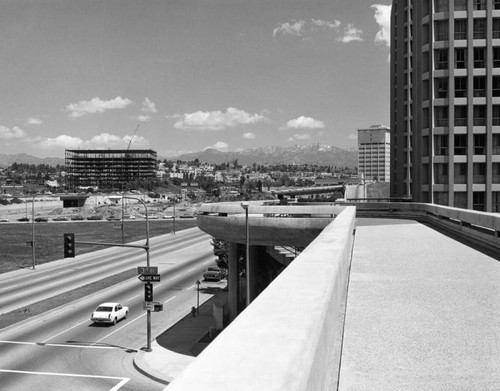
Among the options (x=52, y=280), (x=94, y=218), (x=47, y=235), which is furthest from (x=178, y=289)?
(x=94, y=218)

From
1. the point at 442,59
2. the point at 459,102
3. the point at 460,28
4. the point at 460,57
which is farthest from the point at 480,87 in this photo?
the point at 460,28

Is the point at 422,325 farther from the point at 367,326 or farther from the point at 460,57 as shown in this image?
the point at 460,57

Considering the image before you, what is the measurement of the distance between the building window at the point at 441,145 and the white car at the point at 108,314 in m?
28.6

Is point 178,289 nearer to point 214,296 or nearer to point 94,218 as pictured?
point 214,296

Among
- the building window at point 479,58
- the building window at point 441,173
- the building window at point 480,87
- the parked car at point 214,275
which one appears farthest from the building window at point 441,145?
the parked car at point 214,275

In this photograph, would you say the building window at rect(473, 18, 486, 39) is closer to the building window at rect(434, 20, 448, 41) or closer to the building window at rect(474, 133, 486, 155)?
the building window at rect(434, 20, 448, 41)

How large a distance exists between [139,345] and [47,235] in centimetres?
8196

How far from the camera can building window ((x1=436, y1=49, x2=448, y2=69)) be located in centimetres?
4216

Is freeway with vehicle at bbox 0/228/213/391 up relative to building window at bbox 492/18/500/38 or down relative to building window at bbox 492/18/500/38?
down

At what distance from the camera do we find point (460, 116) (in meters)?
42.6

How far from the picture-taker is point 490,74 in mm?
40844

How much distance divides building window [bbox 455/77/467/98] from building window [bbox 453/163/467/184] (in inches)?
223

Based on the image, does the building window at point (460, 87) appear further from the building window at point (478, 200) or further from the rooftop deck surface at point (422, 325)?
the rooftop deck surface at point (422, 325)

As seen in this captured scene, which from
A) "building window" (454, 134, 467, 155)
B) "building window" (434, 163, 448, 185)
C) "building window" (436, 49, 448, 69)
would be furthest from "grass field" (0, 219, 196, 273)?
"building window" (436, 49, 448, 69)
